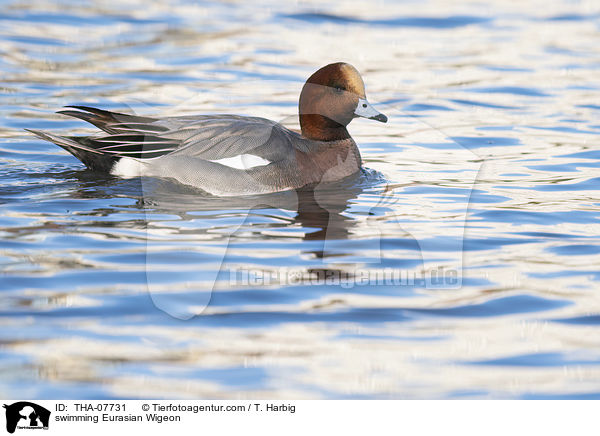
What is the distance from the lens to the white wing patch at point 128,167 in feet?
23.5

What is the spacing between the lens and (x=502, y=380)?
161 inches

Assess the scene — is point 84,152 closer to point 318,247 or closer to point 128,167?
point 128,167

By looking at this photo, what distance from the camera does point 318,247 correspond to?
226 inches

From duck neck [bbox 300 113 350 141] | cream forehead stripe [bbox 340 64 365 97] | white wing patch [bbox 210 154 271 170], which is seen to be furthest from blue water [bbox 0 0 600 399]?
cream forehead stripe [bbox 340 64 365 97]

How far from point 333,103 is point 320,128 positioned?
24cm

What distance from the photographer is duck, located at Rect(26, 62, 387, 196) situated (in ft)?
23.0

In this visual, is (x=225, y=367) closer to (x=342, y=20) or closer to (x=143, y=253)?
(x=143, y=253)

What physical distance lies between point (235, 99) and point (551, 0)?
7.04 metres

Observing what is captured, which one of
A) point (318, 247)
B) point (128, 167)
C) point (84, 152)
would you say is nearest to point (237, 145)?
point (128, 167)
